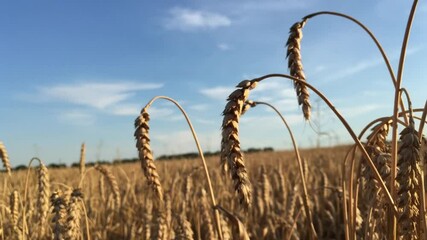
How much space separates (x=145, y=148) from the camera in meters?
1.47

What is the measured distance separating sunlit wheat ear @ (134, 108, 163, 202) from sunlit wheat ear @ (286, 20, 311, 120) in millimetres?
502

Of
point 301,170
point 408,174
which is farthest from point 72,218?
point 408,174

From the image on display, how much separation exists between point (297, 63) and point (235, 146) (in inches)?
18.3

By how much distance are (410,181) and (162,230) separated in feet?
5.29

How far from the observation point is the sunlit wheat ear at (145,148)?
57.6 inches

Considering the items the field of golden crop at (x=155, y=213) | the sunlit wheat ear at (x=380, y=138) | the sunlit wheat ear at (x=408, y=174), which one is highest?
the sunlit wheat ear at (x=380, y=138)

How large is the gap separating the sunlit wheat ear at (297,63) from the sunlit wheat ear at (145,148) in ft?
1.65

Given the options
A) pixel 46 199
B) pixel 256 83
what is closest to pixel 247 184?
pixel 256 83

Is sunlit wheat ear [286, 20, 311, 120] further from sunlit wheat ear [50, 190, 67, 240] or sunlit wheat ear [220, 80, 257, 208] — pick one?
sunlit wheat ear [50, 190, 67, 240]

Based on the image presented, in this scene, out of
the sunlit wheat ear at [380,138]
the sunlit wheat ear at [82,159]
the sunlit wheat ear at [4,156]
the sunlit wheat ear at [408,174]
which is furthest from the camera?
the sunlit wheat ear at [82,159]

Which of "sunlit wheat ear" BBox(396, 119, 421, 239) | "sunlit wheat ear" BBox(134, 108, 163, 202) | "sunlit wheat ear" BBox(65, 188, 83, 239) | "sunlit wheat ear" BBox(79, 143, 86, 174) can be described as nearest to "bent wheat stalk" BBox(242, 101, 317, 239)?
"sunlit wheat ear" BBox(134, 108, 163, 202)

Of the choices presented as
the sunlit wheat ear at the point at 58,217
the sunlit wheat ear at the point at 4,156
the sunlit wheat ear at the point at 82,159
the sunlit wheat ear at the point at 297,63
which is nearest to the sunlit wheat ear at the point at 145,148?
the sunlit wheat ear at the point at 297,63

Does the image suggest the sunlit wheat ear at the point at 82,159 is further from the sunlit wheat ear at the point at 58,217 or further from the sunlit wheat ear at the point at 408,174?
the sunlit wheat ear at the point at 408,174

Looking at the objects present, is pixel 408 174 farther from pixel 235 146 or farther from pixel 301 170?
pixel 301 170
